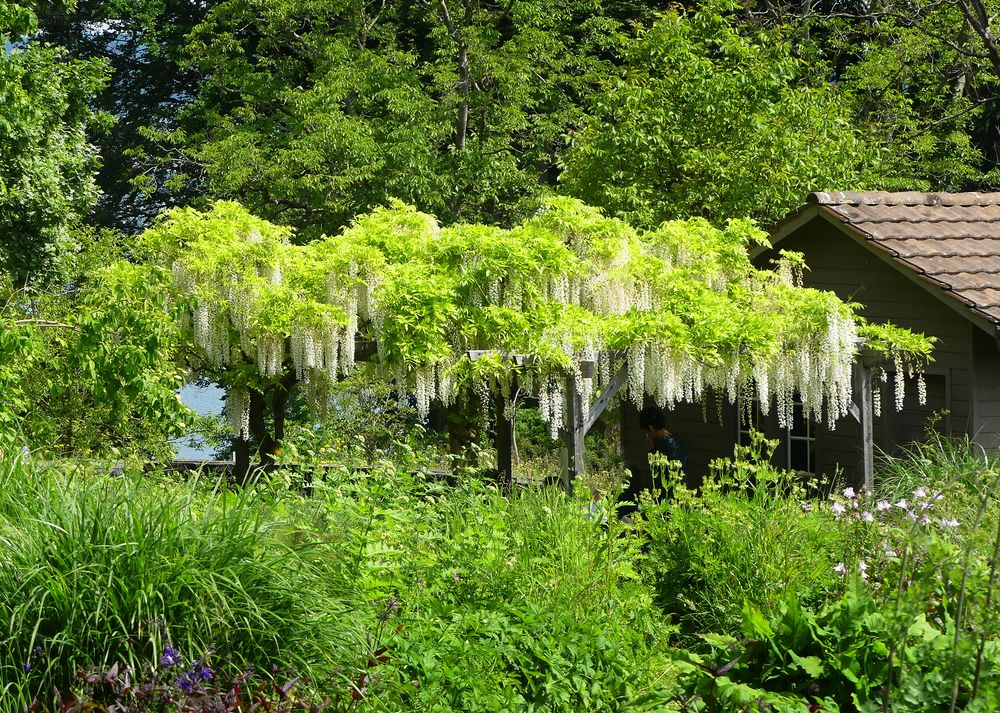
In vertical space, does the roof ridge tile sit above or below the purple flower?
above

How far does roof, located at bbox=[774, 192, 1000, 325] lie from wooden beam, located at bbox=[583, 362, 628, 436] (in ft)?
10.9

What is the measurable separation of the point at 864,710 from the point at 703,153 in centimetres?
1310

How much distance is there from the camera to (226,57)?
24.6m

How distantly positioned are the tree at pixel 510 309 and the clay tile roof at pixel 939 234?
31.6 inches

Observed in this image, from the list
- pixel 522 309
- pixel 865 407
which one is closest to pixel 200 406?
pixel 522 309

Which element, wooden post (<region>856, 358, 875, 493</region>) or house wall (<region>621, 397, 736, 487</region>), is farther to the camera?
house wall (<region>621, 397, 736, 487</region>)

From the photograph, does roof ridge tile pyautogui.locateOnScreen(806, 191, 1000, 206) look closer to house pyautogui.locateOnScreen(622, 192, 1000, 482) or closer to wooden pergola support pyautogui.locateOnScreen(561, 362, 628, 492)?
house pyautogui.locateOnScreen(622, 192, 1000, 482)

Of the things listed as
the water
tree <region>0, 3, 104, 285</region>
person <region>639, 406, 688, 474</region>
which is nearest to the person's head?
person <region>639, 406, 688, 474</region>

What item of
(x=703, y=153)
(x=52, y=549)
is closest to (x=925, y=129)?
(x=703, y=153)

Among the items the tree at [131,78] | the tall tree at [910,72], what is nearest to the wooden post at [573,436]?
the tall tree at [910,72]

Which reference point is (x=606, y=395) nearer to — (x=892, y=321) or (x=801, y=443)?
(x=892, y=321)

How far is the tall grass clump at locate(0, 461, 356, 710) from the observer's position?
439 cm

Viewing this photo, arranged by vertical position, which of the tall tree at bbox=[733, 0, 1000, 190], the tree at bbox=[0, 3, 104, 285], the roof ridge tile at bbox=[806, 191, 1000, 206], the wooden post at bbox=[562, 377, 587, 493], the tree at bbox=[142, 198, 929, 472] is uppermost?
the tall tree at bbox=[733, 0, 1000, 190]

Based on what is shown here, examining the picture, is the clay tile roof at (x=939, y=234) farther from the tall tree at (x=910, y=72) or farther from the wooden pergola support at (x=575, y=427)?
the tall tree at (x=910, y=72)
